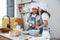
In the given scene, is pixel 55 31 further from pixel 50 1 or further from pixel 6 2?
pixel 6 2

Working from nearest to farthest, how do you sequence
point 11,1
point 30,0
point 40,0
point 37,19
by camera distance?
point 37,19
point 40,0
point 30,0
point 11,1

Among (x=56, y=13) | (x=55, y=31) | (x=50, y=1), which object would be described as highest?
(x=50, y=1)

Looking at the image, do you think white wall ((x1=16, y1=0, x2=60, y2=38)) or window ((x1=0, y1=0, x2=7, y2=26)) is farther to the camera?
window ((x1=0, y1=0, x2=7, y2=26))

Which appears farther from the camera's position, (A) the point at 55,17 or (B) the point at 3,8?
(B) the point at 3,8

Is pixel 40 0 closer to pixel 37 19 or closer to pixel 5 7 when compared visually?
pixel 37 19

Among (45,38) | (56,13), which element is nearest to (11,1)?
(56,13)

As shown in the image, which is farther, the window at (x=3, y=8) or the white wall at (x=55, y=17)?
the window at (x=3, y=8)

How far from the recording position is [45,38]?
1404 millimetres

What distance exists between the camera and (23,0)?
4.52 m

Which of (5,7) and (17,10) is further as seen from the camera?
(5,7)

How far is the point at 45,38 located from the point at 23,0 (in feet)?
10.7

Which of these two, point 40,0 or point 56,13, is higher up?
point 40,0

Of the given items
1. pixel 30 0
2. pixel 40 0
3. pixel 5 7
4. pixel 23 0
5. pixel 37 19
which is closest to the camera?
pixel 37 19

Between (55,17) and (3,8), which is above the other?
(3,8)
